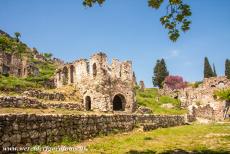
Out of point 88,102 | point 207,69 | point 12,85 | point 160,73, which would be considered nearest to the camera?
point 88,102

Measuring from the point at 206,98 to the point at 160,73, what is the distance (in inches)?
933

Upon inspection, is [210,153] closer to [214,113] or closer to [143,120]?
[143,120]

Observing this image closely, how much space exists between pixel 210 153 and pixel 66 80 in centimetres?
2357

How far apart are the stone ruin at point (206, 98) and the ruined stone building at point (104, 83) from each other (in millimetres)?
11175

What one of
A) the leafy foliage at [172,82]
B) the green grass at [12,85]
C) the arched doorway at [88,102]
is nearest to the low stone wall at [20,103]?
the green grass at [12,85]

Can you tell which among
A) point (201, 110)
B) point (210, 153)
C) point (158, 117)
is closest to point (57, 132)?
point (210, 153)

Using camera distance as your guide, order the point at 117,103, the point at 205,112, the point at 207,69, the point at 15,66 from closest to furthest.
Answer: the point at 117,103
the point at 205,112
the point at 15,66
the point at 207,69

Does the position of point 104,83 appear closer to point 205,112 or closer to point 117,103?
point 117,103

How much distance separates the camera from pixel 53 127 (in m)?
10.7

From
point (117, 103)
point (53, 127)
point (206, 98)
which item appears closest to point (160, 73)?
point (206, 98)

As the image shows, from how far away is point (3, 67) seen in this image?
5088 centimetres

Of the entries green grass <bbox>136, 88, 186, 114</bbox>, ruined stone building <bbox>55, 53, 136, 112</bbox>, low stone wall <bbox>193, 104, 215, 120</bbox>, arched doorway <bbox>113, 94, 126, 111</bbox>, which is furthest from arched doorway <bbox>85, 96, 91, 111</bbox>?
low stone wall <bbox>193, 104, 215, 120</bbox>

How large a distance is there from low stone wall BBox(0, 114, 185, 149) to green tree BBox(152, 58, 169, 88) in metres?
53.2

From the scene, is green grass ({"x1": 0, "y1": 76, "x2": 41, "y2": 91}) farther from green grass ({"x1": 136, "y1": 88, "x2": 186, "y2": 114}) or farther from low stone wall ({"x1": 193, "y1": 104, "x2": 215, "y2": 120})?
low stone wall ({"x1": 193, "y1": 104, "x2": 215, "y2": 120})
